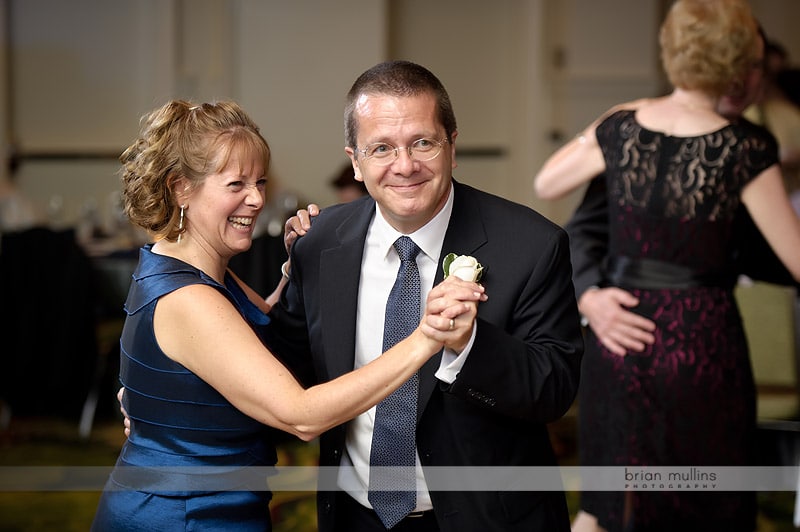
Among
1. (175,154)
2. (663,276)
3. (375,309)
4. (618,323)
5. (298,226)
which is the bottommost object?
(618,323)

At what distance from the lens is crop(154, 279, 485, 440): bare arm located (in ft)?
5.39

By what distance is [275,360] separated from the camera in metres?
1.72

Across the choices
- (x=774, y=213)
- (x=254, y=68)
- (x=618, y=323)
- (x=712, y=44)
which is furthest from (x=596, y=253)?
(x=254, y=68)

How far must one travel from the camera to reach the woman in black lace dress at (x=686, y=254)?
2.65m

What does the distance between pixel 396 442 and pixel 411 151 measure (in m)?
0.52

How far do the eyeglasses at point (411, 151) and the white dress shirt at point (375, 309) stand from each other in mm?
161

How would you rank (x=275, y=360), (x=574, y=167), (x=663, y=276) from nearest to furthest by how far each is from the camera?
(x=275, y=360) → (x=663, y=276) → (x=574, y=167)

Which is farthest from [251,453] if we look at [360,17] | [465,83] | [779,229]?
[465,83]

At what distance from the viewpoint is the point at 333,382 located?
1.70 meters

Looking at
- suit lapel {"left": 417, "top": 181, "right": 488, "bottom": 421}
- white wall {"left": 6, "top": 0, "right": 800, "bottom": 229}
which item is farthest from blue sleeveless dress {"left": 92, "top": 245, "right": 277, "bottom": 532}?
white wall {"left": 6, "top": 0, "right": 800, "bottom": 229}

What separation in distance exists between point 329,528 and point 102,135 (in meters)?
6.06

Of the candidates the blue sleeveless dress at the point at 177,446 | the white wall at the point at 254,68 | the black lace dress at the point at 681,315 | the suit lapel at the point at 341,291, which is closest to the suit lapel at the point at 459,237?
the suit lapel at the point at 341,291

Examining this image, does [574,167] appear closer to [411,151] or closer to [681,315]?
[681,315]

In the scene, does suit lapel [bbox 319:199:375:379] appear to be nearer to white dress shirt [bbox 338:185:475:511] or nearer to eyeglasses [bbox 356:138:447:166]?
white dress shirt [bbox 338:185:475:511]
